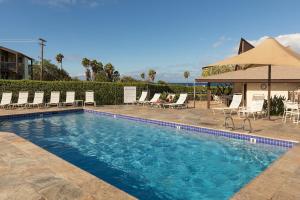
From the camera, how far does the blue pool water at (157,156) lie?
518cm

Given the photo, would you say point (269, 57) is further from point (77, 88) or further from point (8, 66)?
point (8, 66)

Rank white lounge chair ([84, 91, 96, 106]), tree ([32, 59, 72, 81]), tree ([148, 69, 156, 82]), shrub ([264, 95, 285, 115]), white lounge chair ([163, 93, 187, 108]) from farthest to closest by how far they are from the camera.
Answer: tree ([148, 69, 156, 82])
tree ([32, 59, 72, 81])
white lounge chair ([84, 91, 96, 106])
white lounge chair ([163, 93, 187, 108])
shrub ([264, 95, 285, 115])

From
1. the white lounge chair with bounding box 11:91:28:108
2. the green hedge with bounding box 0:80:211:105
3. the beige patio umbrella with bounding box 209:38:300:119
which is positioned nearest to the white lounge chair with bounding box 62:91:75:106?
the green hedge with bounding box 0:80:211:105

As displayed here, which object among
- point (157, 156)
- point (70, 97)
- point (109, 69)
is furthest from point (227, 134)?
point (109, 69)

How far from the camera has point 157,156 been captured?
723cm

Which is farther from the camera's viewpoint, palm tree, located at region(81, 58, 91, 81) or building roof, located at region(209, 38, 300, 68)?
palm tree, located at region(81, 58, 91, 81)

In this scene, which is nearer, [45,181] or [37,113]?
[45,181]

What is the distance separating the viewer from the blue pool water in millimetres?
5176

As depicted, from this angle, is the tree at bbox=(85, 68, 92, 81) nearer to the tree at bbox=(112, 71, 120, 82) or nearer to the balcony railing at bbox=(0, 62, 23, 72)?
the tree at bbox=(112, 71, 120, 82)

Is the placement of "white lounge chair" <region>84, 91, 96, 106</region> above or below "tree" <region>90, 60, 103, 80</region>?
below

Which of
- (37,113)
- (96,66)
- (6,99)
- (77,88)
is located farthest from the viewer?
(96,66)

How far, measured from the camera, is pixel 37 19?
27109 mm

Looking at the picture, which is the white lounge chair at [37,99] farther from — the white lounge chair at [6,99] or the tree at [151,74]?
the tree at [151,74]

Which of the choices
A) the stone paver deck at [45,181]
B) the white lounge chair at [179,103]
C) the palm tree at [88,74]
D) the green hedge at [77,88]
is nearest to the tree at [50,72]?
the palm tree at [88,74]
